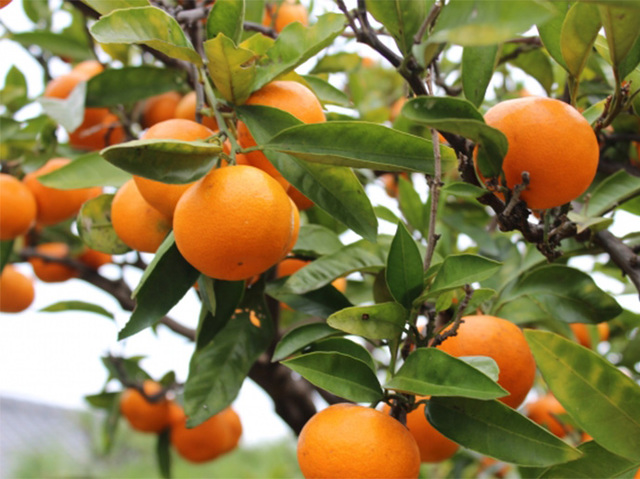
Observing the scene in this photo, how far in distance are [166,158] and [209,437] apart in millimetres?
1129

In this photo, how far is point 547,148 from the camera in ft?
2.45

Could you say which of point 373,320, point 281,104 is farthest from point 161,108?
point 373,320

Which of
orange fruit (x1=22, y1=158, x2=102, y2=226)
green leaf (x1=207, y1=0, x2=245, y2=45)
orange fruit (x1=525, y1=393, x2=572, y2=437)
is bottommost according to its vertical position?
orange fruit (x1=525, y1=393, x2=572, y2=437)

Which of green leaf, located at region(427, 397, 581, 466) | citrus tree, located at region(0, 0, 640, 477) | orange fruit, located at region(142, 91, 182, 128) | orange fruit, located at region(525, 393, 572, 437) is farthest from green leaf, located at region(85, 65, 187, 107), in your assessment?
orange fruit, located at region(525, 393, 572, 437)

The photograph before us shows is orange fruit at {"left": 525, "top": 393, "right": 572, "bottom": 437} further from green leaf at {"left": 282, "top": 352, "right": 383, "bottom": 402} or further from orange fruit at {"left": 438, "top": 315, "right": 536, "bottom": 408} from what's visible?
green leaf at {"left": 282, "top": 352, "right": 383, "bottom": 402}

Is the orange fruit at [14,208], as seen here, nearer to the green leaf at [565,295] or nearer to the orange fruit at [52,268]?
the orange fruit at [52,268]

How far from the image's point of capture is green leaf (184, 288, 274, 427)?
98 centimetres

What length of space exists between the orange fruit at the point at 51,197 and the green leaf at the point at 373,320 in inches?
36.1

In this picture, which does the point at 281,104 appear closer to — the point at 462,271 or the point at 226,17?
the point at 226,17

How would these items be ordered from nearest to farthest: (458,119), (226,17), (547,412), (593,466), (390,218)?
1. (458,119)
2. (593,466)
3. (226,17)
4. (390,218)
5. (547,412)

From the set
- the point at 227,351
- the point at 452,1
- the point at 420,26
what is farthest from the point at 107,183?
the point at 452,1

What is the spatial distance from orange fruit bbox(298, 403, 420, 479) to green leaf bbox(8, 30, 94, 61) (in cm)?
126

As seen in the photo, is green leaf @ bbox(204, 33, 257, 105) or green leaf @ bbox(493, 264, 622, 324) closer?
green leaf @ bbox(204, 33, 257, 105)

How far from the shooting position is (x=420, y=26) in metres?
0.78
